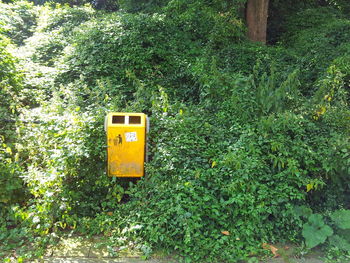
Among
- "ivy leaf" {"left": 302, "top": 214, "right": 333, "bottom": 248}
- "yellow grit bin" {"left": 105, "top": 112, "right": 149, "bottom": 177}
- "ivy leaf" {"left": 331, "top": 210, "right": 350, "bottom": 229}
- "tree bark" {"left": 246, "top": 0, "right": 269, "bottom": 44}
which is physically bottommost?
"ivy leaf" {"left": 302, "top": 214, "right": 333, "bottom": 248}

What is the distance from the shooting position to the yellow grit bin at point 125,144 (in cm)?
419

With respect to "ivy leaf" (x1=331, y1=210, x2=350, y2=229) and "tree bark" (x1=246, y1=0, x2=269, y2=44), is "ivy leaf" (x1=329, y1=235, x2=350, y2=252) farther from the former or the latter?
"tree bark" (x1=246, y1=0, x2=269, y2=44)

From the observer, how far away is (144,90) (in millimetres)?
5758

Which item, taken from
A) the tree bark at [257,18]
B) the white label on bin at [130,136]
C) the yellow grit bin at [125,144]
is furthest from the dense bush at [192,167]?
the tree bark at [257,18]

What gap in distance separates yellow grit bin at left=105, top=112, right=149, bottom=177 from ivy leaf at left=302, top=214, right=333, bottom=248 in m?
2.07

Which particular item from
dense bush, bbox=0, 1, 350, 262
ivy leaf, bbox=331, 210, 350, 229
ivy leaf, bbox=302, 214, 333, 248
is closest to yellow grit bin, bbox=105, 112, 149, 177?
dense bush, bbox=0, 1, 350, 262

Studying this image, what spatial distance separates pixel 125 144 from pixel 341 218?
2.67 m

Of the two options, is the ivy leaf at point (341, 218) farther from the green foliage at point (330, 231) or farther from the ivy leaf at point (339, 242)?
the ivy leaf at point (339, 242)

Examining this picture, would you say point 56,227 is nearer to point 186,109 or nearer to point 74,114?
point 74,114

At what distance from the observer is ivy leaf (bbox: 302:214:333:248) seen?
3.80m

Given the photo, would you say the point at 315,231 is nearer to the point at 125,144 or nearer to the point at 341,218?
the point at 341,218

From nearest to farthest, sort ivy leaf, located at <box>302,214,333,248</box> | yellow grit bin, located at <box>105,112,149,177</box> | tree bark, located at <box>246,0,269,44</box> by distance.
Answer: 1. ivy leaf, located at <box>302,214,333,248</box>
2. yellow grit bin, located at <box>105,112,149,177</box>
3. tree bark, located at <box>246,0,269,44</box>

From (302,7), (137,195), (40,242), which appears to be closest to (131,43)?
(137,195)

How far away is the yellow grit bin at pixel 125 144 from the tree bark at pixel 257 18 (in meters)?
6.03
